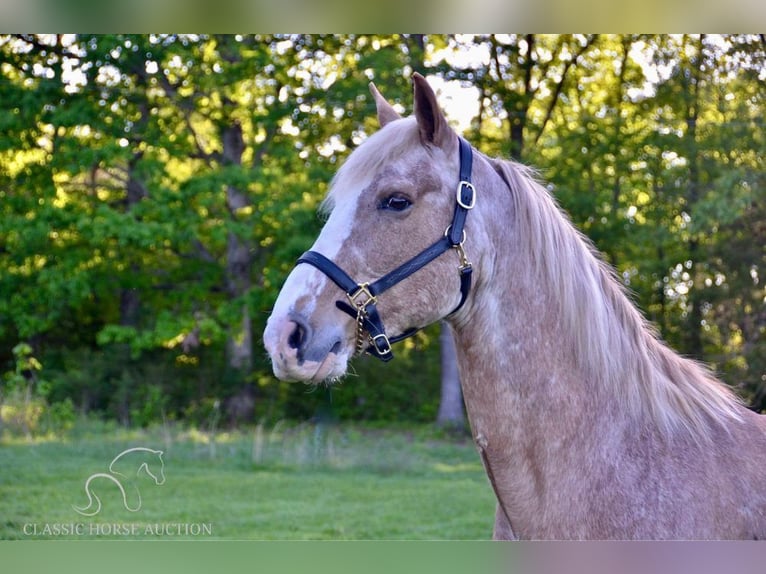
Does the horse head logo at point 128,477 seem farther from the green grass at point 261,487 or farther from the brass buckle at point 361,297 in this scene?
the brass buckle at point 361,297

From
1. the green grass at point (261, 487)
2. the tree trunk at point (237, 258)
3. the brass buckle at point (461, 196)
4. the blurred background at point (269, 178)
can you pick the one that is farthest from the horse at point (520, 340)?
the tree trunk at point (237, 258)

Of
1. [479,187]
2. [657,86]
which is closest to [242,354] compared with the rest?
[657,86]

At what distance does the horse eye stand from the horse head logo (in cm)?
559

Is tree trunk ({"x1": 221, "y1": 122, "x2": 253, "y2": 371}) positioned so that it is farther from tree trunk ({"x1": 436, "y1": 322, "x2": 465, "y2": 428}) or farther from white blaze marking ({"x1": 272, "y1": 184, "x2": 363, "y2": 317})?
white blaze marking ({"x1": 272, "y1": 184, "x2": 363, "y2": 317})

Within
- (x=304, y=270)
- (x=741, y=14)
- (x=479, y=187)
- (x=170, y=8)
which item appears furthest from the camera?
(x=741, y=14)

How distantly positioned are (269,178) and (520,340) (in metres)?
11.1

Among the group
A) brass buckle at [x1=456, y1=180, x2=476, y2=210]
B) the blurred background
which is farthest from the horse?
the blurred background

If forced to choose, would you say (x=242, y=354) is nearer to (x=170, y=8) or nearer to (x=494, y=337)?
Result: (x=170, y=8)

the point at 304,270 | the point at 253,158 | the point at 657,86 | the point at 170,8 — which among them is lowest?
the point at 304,270

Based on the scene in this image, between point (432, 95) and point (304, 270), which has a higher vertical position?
point (432, 95)

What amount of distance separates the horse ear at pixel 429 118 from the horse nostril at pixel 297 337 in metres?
0.68

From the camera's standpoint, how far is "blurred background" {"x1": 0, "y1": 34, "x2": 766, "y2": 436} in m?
12.8

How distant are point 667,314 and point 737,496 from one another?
12.3m

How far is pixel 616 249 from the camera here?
1360cm
